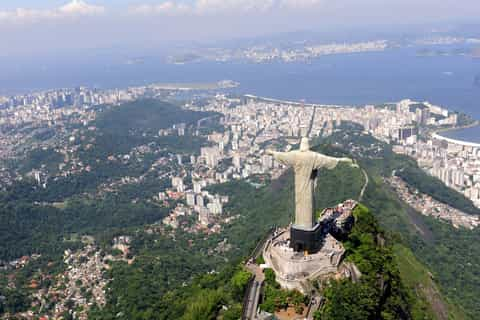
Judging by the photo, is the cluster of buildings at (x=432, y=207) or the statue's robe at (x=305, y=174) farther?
the cluster of buildings at (x=432, y=207)

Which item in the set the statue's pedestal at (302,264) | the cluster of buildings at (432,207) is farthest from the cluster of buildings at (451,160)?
the statue's pedestal at (302,264)

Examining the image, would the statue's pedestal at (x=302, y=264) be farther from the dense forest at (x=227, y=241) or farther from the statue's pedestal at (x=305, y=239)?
the dense forest at (x=227, y=241)

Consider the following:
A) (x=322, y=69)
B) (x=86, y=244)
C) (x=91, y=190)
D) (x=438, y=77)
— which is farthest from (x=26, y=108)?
(x=438, y=77)

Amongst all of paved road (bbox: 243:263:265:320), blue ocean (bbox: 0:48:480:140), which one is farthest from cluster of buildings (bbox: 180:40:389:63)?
paved road (bbox: 243:263:265:320)

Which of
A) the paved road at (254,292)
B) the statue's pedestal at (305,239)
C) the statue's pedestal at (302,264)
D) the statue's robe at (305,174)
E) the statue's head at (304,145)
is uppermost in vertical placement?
the statue's head at (304,145)

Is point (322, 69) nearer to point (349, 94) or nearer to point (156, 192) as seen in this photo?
point (349, 94)

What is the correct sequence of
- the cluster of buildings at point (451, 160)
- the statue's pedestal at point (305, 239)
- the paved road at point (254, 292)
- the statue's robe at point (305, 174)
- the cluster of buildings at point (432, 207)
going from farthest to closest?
1. the cluster of buildings at point (451, 160)
2. the cluster of buildings at point (432, 207)
3. the statue's robe at point (305, 174)
4. the statue's pedestal at point (305, 239)
5. the paved road at point (254, 292)

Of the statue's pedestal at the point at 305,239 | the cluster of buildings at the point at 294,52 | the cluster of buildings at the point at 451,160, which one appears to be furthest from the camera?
the cluster of buildings at the point at 294,52

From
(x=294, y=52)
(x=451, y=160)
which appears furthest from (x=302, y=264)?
(x=294, y=52)
